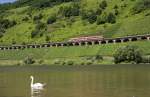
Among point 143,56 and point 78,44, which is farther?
point 78,44

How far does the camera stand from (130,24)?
7785 inches

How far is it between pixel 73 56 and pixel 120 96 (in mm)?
126231

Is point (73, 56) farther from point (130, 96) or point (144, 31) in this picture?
point (130, 96)

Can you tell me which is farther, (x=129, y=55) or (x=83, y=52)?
(x=83, y=52)

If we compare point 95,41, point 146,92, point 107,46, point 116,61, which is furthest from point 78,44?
point 146,92

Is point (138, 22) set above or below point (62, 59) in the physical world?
above

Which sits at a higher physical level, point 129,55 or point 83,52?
point 129,55

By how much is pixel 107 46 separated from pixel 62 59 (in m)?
18.4

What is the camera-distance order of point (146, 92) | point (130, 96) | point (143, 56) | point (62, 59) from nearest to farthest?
1. point (130, 96)
2. point (146, 92)
3. point (143, 56)
4. point (62, 59)

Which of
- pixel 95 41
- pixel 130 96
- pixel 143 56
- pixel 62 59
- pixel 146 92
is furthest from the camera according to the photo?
pixel 95 41

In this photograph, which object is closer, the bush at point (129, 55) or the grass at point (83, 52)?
the bush at point (129, 55)

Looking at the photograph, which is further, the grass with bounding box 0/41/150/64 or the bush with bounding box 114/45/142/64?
the grass with bounding box 0/41/150/64

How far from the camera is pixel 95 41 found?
192250mm

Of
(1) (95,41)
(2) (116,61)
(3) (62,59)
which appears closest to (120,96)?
(2) (116,61)
